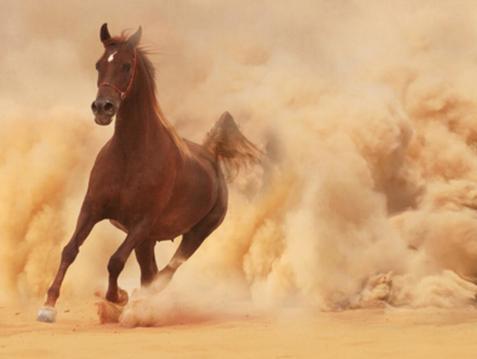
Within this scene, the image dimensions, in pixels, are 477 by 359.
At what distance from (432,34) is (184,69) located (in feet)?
14.8

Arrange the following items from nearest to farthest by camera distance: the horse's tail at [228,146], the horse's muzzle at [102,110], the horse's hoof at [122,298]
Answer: the horse's muzzle at [102,110] → the horse's hoof at [122,298] → the horse's tail at [228,146]

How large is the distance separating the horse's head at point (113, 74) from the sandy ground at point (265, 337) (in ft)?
6.23

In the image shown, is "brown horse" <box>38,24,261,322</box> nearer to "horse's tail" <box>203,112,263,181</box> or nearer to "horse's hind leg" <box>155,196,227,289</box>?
"horse's hind leg" <box>155,196,227,289</box>

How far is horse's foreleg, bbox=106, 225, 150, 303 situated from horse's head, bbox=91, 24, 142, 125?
1.18 meters

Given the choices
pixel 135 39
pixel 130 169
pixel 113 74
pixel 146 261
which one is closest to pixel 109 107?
pixel 113 74

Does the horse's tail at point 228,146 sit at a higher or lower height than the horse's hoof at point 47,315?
higher

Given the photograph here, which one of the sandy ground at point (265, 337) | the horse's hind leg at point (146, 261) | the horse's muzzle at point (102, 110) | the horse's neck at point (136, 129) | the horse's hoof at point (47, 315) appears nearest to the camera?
the sandy ground at point (265, 337)

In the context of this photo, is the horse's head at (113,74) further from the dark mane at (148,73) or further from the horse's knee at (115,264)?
the horse's knee at (115,264)

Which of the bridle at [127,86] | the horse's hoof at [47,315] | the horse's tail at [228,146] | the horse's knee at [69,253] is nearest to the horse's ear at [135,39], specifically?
the bridle at [127,86]

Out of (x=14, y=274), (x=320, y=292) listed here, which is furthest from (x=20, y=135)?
(x=320, y=292)

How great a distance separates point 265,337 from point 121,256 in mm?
1898

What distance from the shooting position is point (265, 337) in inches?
278

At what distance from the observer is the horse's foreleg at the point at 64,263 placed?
800 cm

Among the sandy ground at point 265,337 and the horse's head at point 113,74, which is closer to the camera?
the sandy ground at point 265,337
